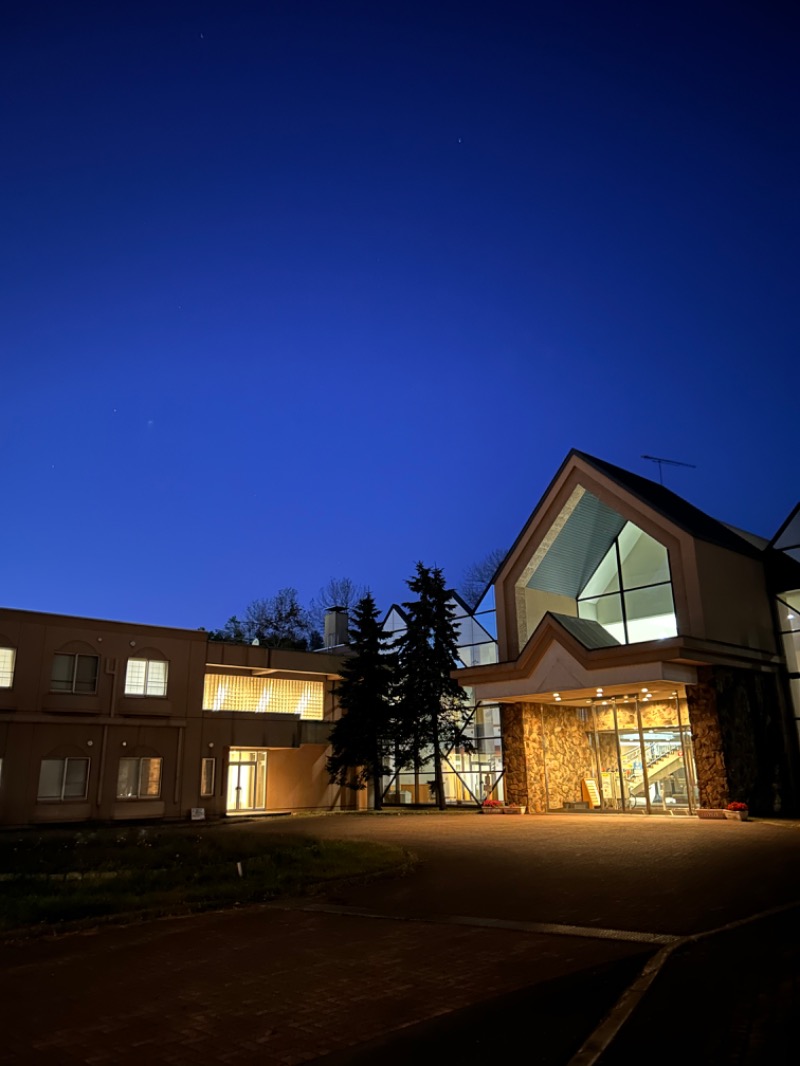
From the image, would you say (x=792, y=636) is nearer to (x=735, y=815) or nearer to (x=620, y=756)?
(x=620, y=756)

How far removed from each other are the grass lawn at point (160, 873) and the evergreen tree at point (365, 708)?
44.8ft

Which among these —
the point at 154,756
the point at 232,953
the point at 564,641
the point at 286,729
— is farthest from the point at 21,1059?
the point at 286,729

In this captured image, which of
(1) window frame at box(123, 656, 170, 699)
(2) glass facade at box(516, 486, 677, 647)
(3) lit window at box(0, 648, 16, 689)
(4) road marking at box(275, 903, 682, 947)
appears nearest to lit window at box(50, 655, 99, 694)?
(1) window frame at box(123, 656, 170, 699)

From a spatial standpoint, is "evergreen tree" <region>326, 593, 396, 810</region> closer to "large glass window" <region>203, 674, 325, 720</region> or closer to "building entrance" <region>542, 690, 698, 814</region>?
"large glass window" <region>203, 674, 325, 720</region>

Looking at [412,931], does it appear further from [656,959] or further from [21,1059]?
[21,1059]

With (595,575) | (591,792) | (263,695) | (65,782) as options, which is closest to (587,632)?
(595,575)

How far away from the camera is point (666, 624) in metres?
24.8

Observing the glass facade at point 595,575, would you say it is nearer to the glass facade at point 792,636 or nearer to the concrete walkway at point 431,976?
the glass facade at point 792,636

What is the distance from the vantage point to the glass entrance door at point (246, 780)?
1314 inches

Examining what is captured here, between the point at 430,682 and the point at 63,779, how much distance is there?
43.8ft

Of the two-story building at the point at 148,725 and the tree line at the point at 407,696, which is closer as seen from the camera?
the two-story building at the point at 148,725

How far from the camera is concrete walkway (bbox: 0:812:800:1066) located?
5.13 meters

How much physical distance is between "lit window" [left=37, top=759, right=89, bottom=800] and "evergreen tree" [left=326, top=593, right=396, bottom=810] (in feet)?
31.2

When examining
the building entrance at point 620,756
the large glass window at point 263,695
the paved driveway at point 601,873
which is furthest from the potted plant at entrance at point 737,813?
the large glass window at point 263,695
